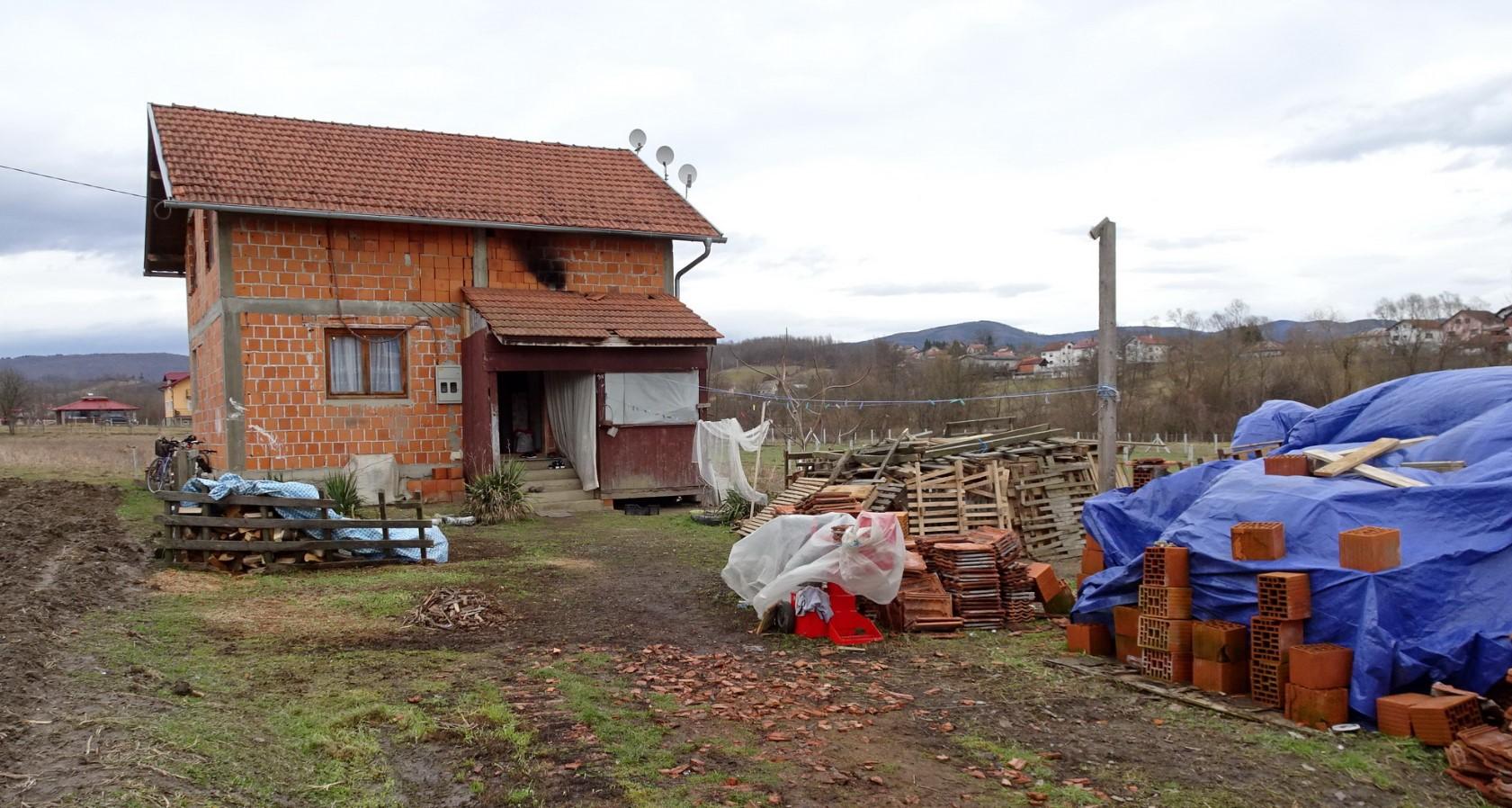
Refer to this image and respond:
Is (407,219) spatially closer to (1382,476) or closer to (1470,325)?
(1382,476)

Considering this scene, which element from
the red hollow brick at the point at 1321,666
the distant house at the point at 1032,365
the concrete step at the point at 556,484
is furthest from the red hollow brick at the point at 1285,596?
the distant house at the point at 1032,365

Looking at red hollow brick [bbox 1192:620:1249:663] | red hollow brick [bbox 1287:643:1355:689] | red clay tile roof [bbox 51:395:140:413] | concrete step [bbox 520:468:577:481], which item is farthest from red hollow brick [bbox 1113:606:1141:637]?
red clay tile roof [bbox 51:395:140:413]

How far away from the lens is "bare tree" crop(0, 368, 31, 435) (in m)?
52.3

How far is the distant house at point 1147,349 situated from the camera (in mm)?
56250

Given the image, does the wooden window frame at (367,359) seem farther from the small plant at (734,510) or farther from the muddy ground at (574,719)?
the muddy ground at (574,719)

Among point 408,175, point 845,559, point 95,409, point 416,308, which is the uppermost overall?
point 408,175

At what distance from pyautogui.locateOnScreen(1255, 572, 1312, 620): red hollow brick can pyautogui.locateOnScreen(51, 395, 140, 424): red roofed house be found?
3906 inches

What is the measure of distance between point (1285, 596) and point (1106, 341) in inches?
221

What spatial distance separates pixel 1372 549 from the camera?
6383mm

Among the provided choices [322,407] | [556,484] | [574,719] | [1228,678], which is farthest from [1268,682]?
[322,407]

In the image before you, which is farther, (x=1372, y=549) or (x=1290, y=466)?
(x=1290, y=466)

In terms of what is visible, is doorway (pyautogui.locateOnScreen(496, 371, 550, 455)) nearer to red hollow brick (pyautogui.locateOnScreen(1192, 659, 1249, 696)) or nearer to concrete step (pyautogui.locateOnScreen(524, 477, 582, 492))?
concrete step (pyautogui.locateOnScreen(524, 477, 582, 492))

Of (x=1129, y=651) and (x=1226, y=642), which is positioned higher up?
(x=1226, y=642)

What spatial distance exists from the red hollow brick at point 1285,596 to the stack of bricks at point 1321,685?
0.26 meters
